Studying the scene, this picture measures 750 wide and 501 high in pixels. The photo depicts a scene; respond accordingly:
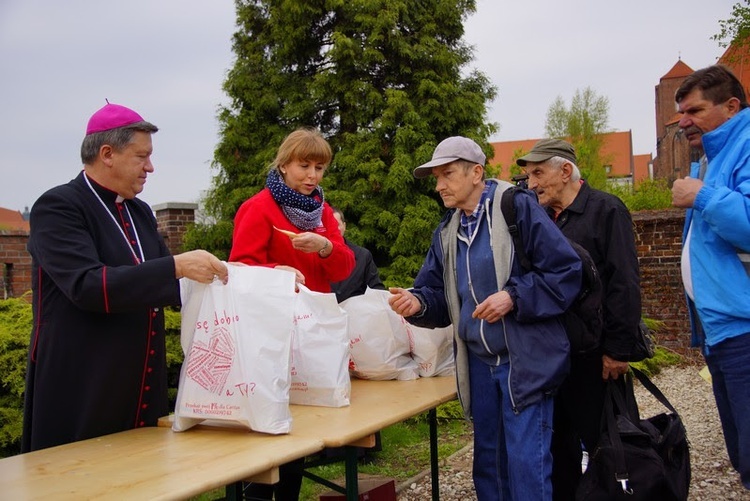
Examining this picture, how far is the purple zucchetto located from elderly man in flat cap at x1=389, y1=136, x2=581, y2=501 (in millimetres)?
1231

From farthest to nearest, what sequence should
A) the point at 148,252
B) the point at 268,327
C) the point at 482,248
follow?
1. the point at 482,248
2. the point at 148,252
3. the point at 268,327

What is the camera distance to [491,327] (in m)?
2.65

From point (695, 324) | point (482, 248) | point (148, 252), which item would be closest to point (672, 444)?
point (695, 324)

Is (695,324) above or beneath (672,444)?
above

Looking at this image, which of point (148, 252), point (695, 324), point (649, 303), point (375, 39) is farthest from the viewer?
point (375, 39)

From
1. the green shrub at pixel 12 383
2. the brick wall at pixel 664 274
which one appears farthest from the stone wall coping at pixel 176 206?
the brick wall at pixel 664 274

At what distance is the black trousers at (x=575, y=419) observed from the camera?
3098 mm

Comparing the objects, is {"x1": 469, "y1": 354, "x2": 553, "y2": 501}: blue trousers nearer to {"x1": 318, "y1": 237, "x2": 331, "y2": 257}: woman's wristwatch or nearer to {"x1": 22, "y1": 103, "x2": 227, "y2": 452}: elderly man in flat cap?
{"x1": 318, "y1": 237, "x2": 331, "y2": 257}: woman's wristwatch

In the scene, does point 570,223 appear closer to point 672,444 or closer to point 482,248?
point 482,248

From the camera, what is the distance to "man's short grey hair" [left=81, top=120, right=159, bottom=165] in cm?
235

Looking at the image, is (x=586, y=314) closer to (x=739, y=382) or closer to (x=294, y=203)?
(x=739, y=382)

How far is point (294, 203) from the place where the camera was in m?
2.88

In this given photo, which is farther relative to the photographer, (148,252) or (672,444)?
(672,444)

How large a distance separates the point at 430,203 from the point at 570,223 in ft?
18.6
